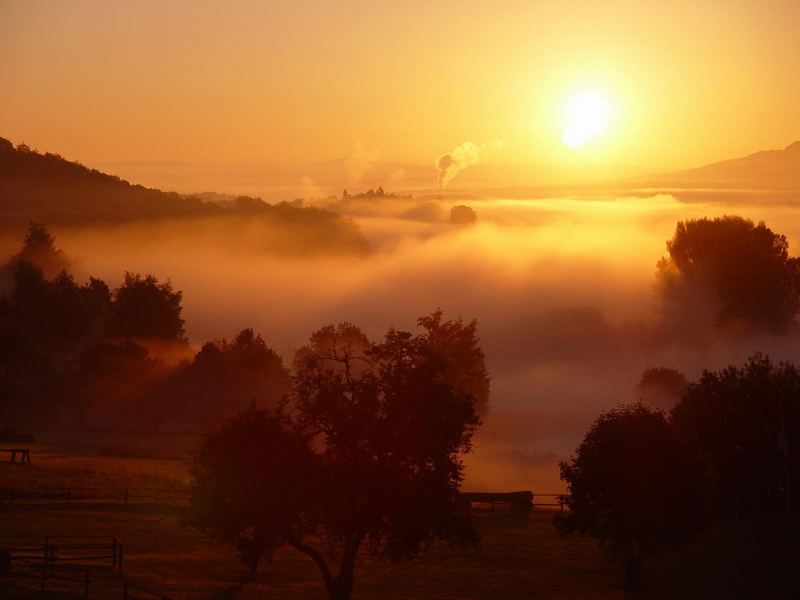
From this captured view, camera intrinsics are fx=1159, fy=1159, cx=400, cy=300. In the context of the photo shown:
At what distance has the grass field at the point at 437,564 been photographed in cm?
5731

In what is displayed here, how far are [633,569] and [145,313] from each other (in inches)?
4628

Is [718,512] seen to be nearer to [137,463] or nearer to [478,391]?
[137,463]

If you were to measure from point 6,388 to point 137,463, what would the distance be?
43.0m

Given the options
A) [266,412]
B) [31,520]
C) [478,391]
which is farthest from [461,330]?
[266,412]

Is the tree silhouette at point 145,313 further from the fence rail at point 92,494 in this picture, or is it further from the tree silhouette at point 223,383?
the fence rail at point 92,494

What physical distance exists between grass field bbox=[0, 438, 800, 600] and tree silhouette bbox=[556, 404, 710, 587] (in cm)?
254

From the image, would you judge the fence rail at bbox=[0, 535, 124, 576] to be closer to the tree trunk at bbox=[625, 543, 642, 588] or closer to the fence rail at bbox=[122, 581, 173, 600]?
the fence rail at bbox=[122, 581, 173, 600]

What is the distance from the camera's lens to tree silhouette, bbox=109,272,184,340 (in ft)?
554

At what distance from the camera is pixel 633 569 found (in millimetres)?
65375

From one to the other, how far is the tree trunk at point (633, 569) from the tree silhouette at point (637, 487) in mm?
57

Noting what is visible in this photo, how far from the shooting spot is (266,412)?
52.2m

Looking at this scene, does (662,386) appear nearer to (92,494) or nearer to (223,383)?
(223,383)

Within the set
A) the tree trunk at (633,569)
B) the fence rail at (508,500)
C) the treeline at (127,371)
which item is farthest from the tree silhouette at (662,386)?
the tree trunk at (633,569)

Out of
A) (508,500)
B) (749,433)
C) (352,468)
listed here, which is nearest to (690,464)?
(749,433)
